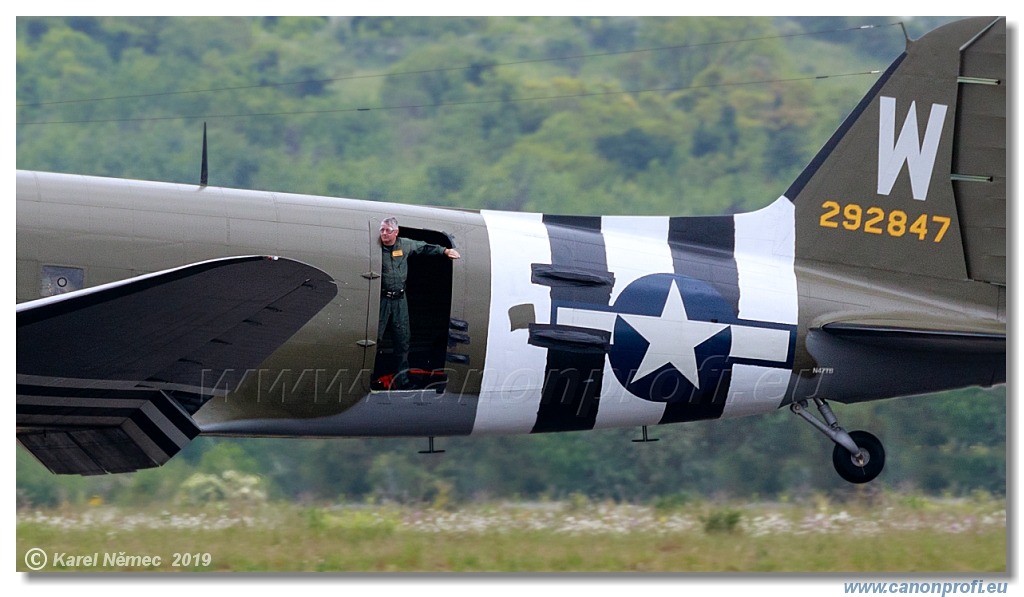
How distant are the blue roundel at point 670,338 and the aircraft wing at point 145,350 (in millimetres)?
2495

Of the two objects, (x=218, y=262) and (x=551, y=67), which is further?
(x=551, y=67)

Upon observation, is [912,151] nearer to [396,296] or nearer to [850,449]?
[850,449]

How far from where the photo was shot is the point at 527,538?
10.2 metres

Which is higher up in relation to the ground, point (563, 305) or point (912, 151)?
point (912, 151)

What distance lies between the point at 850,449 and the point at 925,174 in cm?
227

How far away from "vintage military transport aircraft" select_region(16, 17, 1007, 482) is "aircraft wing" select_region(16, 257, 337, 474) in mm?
24

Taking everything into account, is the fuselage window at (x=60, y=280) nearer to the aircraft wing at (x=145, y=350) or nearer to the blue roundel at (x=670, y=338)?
the aircraft wing at (x=145, y=350)

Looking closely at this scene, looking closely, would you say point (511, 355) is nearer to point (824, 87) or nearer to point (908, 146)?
point (908, 146)

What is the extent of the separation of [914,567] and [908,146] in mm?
3288

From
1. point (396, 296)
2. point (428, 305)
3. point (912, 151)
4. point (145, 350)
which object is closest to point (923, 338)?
point (912, 151)

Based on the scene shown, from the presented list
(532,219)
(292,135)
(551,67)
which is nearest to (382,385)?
(532,219)

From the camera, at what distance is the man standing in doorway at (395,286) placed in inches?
351

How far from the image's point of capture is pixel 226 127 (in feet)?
98.9

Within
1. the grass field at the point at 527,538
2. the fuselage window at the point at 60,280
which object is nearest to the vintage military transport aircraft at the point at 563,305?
the fuselage window at the point at 60,280
